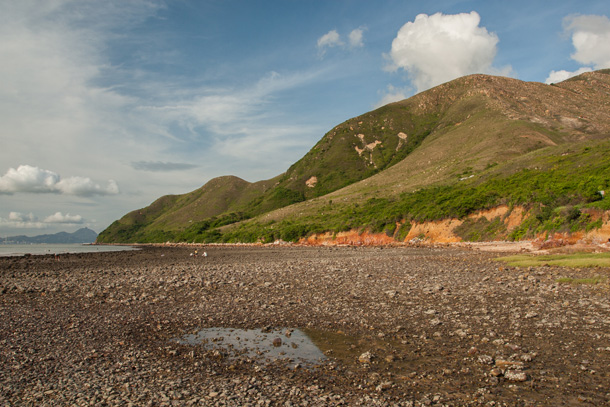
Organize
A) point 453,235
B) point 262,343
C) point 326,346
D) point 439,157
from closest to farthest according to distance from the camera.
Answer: point 326,346 < point 262,343 < point 453,235 < point 439,157

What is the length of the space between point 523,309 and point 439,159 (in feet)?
334

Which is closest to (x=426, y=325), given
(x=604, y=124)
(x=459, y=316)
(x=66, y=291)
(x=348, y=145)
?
(x=459, y=316)

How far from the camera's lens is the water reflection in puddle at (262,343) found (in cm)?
955

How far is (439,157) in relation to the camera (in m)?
109

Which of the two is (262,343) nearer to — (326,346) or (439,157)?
(326,346)

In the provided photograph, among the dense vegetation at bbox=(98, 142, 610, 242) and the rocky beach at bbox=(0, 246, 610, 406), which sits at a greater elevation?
the dense vegetation at bbox=(98, 142, 610, 242)

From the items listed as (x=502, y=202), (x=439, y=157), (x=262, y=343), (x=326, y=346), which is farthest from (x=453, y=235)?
(x=439, y=157)

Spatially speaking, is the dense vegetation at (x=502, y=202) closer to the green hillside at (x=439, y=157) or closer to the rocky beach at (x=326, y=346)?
the green hillside at (x=439, y=157)

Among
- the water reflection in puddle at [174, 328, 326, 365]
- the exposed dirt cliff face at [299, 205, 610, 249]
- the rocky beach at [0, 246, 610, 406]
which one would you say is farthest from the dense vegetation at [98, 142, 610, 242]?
the water reflection in puddle at [174, 328, 326, 365]

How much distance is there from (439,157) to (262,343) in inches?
4258

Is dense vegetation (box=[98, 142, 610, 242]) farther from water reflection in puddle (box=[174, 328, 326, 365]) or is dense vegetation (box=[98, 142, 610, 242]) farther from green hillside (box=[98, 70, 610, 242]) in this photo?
water reflection in puddle (box=[174, 328, 326, 365])

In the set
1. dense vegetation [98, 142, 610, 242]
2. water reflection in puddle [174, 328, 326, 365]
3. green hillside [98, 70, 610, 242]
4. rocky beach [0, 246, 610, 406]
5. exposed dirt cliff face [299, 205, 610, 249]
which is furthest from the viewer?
green hillside [98, 70, 610, 242]

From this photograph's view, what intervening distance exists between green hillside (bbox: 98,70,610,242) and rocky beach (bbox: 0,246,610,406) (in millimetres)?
34164

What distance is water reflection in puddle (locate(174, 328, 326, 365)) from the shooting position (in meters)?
9.55
